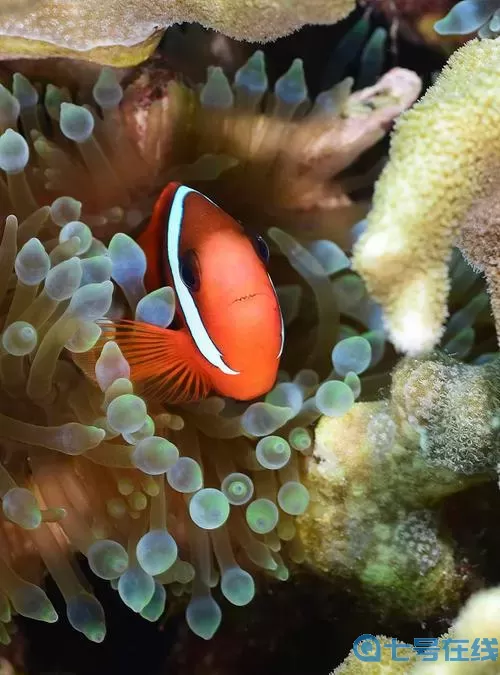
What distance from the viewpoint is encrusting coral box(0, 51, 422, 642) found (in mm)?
798

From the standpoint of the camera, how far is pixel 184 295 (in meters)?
0.93

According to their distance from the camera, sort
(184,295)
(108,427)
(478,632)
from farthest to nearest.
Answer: (184,295) < (108,427) < (478,632)

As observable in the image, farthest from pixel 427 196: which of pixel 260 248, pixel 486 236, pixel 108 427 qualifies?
pixel 108 427

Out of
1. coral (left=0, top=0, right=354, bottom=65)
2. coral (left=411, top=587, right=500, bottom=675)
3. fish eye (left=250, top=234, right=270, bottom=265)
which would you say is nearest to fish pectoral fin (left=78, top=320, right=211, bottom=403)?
fish eye (left=250, top=234, right=270, bottom=265)

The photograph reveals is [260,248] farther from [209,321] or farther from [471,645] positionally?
[471,645]

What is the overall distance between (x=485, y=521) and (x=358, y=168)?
64 cm

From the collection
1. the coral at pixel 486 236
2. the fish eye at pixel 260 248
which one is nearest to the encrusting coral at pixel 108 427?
the fish eye at pixel 260 248

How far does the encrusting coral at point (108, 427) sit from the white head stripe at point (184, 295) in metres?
0.05

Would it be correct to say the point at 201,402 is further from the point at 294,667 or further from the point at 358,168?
the point at 358,168

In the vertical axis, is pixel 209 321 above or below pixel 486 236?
below

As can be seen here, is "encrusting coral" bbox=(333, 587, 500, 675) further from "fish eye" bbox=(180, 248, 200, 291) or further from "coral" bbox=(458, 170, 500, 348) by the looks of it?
"fish eye" bbox=(180, 248, 200, 291)

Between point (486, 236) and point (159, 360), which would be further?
point (159, 360)

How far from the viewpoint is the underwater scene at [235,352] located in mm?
724

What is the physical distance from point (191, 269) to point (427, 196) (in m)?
0.37
